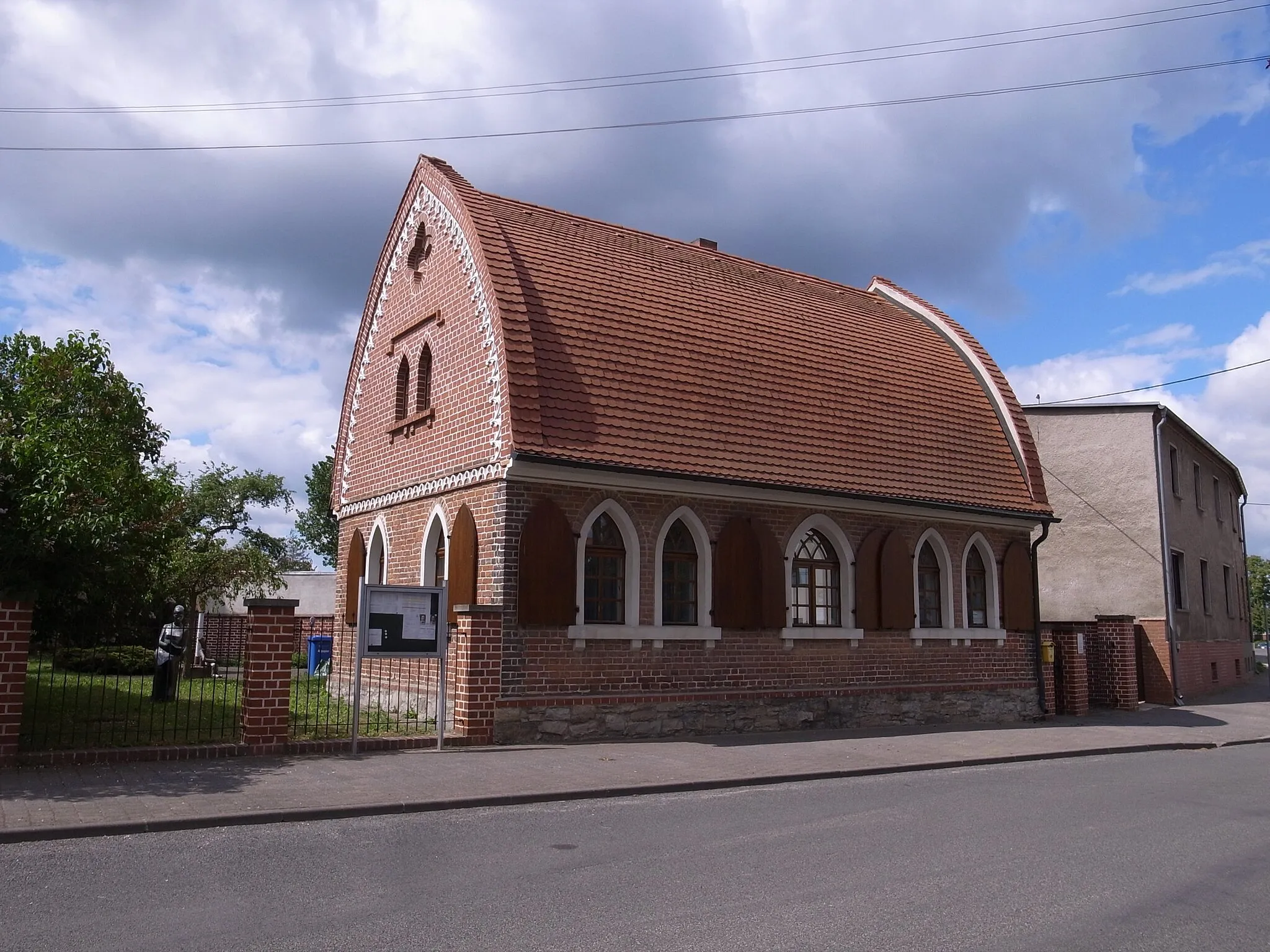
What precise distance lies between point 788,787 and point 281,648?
18.0 feet

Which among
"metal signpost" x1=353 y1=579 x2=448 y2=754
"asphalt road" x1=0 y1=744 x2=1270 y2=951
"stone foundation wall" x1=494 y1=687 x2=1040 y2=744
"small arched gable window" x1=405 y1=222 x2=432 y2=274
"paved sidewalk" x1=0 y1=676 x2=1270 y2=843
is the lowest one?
"asphalt road" x1=0 y1=744 x2=1270 y2=951

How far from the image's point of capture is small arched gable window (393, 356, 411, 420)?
56.3ft

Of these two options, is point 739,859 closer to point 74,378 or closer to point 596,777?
point 596,777

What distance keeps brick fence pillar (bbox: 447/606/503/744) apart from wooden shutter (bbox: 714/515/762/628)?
340 cm

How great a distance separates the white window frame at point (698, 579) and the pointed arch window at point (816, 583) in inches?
71.2

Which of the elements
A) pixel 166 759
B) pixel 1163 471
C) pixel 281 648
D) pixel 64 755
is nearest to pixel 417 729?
pixel 281 648

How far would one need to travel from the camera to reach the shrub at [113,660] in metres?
22.5

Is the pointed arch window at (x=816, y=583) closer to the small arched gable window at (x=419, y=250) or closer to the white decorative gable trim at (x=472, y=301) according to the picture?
the white decorative gable trim at (x=472, y=301)

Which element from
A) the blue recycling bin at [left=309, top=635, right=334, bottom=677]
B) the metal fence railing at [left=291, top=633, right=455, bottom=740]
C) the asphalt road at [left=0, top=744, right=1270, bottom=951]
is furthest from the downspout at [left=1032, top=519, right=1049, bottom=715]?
the blue recycling bin at [left=309, top=635, right=334, bottom=677]

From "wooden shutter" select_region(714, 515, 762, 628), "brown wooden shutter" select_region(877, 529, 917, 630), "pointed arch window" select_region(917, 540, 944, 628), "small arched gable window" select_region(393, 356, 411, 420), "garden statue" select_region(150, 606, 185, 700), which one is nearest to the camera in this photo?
"wooden shutter" select_region(714, 515, 762, 628)

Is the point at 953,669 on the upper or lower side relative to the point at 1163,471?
lower

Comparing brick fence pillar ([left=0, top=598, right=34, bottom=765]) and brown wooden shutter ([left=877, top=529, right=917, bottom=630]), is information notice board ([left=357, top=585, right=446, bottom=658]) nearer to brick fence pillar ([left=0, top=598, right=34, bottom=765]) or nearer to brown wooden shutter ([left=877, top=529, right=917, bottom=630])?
brick fence pillar ([left=0, top=598, right=34, bottom=765])

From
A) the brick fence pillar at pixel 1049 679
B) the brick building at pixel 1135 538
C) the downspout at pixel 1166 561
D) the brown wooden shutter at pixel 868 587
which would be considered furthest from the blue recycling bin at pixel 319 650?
the downspout at pixel 1166 561

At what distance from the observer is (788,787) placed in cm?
1070
